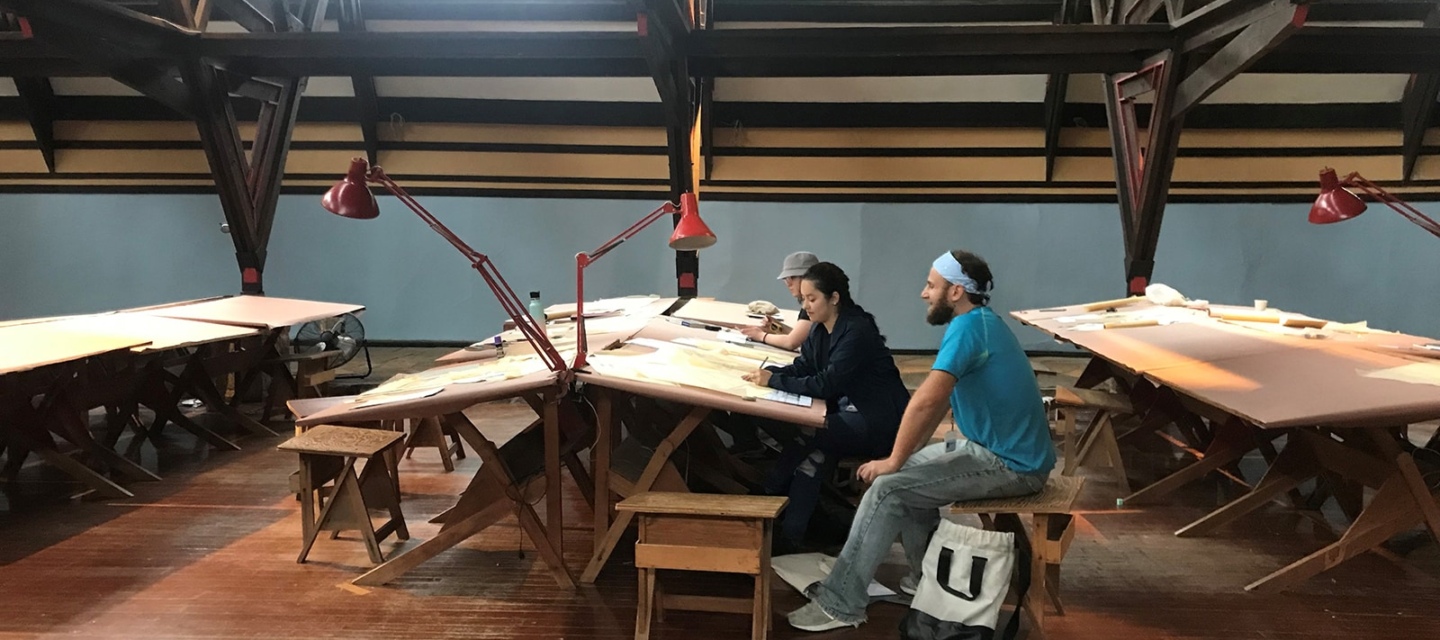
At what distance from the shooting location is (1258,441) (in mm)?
3971

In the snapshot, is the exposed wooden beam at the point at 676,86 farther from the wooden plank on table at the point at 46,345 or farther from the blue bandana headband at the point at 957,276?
the wooden plank on table at the point at 46,345

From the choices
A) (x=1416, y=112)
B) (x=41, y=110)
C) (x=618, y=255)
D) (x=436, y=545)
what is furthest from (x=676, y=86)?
(x=1416, y=112)

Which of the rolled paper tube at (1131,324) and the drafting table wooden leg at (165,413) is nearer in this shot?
the rolled paper tube at (1131,324)

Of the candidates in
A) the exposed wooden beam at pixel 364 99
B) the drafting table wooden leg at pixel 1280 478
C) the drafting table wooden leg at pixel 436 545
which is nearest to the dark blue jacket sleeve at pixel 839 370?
the drafting table wooden leg at pixel 436 545

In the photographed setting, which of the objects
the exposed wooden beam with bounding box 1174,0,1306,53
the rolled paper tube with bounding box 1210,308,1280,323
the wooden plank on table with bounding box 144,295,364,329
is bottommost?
the wooden plank on table with bounding box 144,295,364,329

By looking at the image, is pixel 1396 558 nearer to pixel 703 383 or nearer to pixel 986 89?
pixel 703 383

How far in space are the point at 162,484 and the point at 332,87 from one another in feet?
16.8

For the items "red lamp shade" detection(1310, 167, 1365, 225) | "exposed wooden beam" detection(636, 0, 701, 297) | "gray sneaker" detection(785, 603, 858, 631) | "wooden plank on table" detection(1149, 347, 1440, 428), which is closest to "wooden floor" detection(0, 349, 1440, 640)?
"gray sneaker" detection(785, 603, 858, 631)

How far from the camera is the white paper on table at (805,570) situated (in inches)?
115

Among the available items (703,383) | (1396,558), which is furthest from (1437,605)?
(703,383)

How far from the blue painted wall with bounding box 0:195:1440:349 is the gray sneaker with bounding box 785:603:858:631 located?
6.04 m

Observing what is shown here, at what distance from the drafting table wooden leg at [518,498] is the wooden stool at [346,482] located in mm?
562

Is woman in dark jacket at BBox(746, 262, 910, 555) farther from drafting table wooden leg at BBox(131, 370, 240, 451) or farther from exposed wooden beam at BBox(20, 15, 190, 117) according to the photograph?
exposed wooden beam at BBox(20, 15, 190, 117)

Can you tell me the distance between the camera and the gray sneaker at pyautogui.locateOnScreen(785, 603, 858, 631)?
2660 mm
